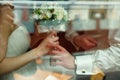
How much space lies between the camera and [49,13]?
103 centimetres

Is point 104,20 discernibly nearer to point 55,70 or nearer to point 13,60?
point 55,70

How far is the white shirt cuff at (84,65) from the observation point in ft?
3.66

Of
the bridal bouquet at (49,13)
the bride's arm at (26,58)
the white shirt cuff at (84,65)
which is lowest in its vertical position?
the white shirt cuff at (84,65)

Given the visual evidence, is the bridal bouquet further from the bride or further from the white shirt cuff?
the white shirt cuff

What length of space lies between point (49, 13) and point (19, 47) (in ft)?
0.64

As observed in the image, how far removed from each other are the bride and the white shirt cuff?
7.3 inches

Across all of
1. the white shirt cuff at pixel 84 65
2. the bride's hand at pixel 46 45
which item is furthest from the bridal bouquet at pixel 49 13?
the white shirt cuff at pixel 84 65

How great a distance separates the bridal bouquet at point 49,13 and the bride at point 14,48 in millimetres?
82

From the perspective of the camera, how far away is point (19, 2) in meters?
1.08

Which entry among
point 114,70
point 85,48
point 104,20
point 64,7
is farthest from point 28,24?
point 104,20

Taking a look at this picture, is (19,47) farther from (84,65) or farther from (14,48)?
(84,65)

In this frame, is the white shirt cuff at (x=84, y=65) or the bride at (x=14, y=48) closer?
the bride at (x=14, y=48)

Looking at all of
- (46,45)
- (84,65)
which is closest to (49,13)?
(46,45)

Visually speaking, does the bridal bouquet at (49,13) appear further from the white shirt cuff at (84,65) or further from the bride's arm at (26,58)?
the white shirt cuff at (84,65)
